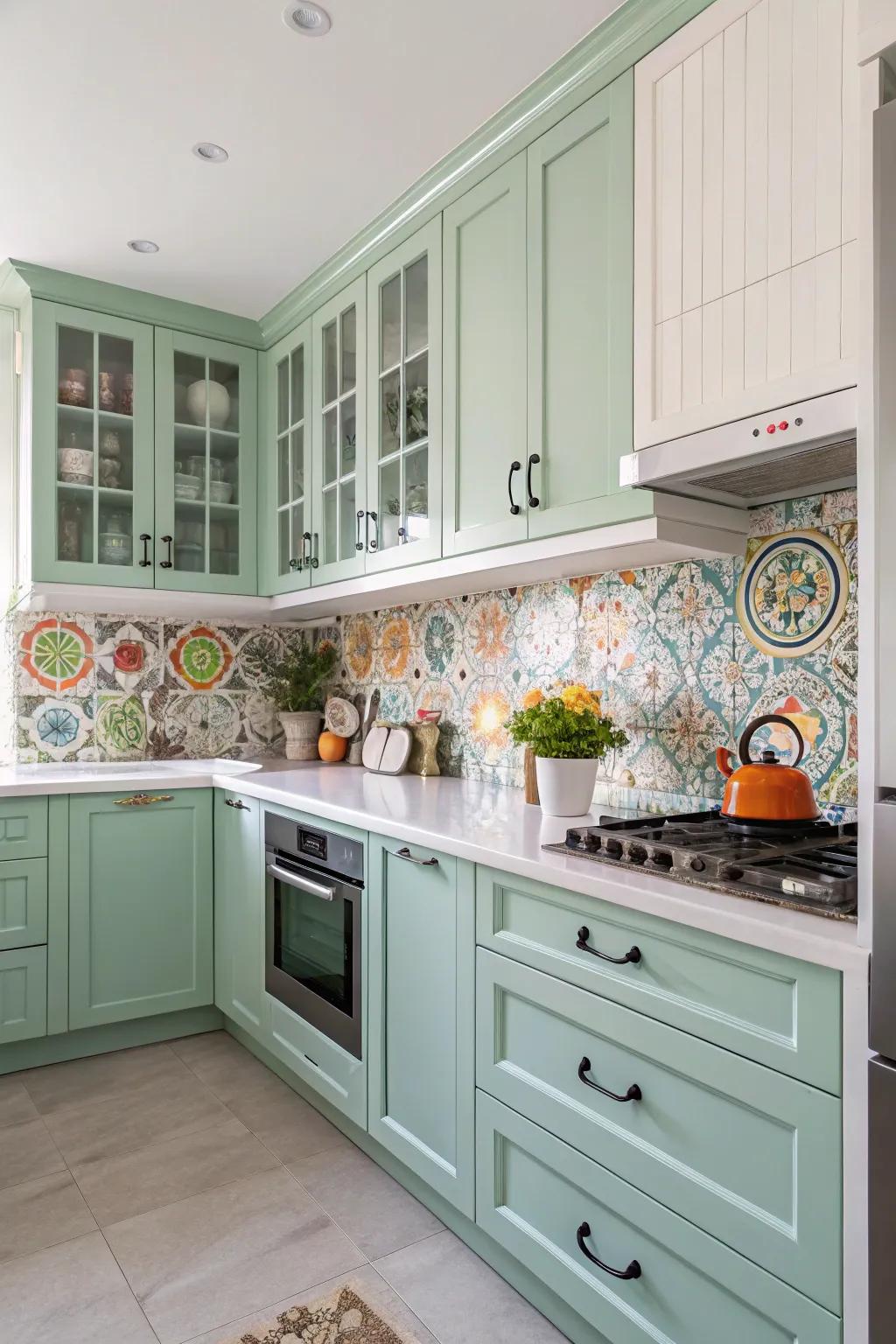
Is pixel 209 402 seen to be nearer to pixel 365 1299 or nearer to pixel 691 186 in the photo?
pixel 691 186

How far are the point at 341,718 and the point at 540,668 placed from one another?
116 cm

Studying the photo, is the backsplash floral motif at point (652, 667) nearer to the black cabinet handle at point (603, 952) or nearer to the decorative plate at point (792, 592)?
the decorative plate at point (792, 592)

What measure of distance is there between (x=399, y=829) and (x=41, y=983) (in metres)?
1.54

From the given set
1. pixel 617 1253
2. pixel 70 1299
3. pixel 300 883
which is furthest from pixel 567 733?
pixel 70 1299

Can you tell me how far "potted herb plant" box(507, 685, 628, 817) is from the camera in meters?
2.05

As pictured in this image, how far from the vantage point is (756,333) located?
1.53 m

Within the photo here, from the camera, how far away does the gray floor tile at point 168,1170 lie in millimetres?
2084

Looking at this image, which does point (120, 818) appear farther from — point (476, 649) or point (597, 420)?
point (597, 420)

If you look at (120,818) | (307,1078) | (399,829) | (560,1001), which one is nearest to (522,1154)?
(560,1001)

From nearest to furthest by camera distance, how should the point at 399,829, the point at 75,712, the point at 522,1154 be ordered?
the point at 522,1154, the point at 399,829, the point at 75,712

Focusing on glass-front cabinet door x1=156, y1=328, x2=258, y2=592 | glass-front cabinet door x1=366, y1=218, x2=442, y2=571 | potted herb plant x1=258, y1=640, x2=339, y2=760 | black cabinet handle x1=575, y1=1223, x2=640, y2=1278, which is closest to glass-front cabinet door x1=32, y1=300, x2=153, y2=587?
glass-front cabinet door x1=156, y1=328, x2=258, y2=592

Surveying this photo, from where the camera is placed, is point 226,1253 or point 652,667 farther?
point 652,667

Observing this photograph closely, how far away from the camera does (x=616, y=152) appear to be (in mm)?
1824

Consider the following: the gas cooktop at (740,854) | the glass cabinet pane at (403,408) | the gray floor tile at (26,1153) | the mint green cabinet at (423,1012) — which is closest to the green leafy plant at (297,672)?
the glass cabinet pane at (403,408)
